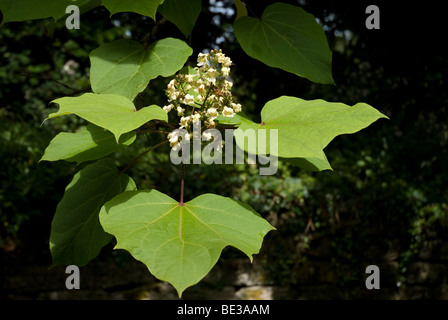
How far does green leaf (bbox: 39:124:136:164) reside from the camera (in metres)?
0.84

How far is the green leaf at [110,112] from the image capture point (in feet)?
2.37

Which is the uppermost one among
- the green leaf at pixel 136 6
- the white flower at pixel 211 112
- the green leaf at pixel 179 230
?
the green leaf at pixel 136 6

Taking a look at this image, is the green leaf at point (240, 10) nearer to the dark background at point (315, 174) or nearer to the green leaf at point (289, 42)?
the green leaf at point (289, 42)

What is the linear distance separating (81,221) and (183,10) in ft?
1.53

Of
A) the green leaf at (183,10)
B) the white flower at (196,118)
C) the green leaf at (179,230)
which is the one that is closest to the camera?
the green leaf at (179,230)

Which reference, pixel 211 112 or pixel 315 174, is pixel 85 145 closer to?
pixel 211 112

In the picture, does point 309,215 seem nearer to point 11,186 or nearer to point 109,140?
point 11,186

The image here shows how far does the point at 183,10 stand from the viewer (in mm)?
952

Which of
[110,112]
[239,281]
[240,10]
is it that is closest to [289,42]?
[240,10]

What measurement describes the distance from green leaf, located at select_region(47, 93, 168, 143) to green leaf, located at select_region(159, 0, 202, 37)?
24cm

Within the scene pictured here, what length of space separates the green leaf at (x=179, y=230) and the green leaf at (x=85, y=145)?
106 millimetres

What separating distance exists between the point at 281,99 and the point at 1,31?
4857 mm

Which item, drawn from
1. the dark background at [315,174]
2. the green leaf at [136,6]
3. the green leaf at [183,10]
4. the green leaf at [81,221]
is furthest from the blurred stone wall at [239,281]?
the green leaf at [136,6]

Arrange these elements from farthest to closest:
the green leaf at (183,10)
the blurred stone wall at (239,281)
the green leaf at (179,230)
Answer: the blurred stone wall at (239,281)
the green leaf at (183,10)
the green leaf at (179,230)
